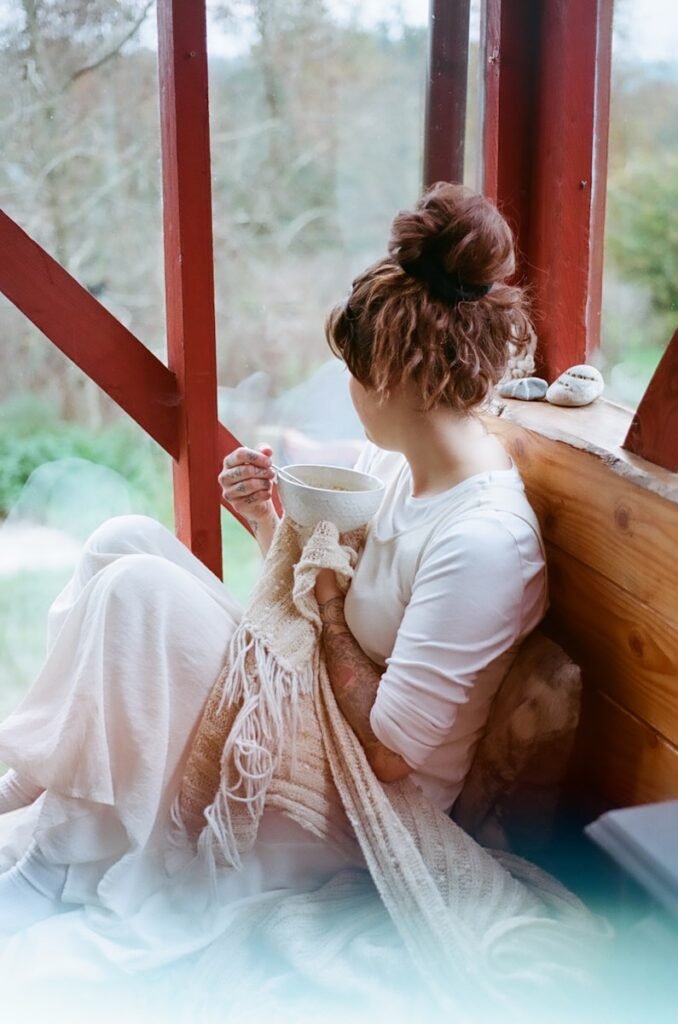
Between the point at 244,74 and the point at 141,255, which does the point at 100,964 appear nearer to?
the point at 141,255

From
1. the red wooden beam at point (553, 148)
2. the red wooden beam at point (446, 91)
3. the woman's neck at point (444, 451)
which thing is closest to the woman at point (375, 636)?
the woman's neck at point (444, 451)

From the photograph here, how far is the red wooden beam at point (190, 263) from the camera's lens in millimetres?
1500

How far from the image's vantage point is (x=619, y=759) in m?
1.20

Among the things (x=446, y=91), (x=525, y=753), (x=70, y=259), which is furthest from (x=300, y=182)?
(x=525, y=753)

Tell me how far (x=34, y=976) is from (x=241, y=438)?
94 centimetres

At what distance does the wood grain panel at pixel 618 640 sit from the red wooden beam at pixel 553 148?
458 mm

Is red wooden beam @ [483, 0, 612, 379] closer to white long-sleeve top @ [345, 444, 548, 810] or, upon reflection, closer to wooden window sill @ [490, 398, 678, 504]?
wooden window sill @ [490, 398, 678, 504]

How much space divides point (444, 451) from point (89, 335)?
0.62 metres

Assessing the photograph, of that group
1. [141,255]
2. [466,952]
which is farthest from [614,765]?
[141,255]

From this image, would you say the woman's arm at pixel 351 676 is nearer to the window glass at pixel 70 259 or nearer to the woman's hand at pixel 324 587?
the woman's hand at pixel 324 587

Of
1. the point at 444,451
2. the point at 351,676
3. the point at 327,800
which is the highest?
the point at 444,451

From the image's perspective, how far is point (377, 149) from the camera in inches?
65.9

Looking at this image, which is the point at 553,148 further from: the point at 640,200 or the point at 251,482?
the point at 251,482

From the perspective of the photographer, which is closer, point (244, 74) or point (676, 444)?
point (676, 444)
